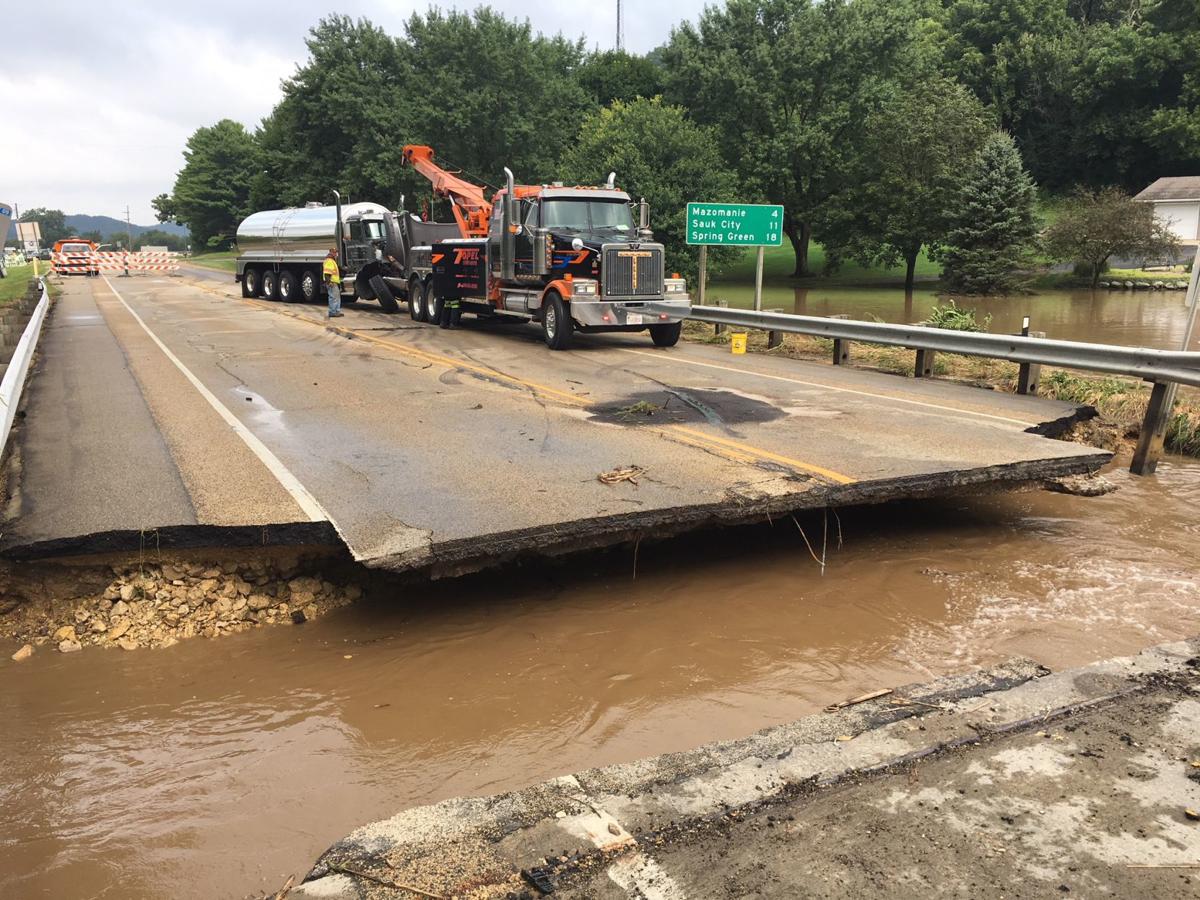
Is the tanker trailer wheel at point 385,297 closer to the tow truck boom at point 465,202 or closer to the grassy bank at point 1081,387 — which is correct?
the tow truck boom at point 465,202

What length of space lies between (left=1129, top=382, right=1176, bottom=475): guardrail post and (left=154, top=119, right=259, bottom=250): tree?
310 feet

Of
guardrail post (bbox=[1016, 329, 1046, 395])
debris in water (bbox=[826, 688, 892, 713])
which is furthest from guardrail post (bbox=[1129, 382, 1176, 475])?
debris in water (bbox=[826, 688, 892, 713])

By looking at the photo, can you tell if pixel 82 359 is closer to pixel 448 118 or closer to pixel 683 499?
pixel 683 499

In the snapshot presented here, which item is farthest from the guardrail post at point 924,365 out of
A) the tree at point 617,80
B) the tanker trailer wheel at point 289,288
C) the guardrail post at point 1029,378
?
the tree at point 617,80

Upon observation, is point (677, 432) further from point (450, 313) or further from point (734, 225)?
point (450, 313)

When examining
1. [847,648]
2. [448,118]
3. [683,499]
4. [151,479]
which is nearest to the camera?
[847,648]

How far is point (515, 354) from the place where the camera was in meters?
15.0

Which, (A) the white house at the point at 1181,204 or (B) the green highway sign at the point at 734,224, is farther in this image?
(A) the white house at the point at 1181,204

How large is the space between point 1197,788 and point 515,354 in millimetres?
12740

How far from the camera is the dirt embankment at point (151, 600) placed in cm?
509

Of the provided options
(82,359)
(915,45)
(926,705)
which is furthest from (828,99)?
(926,705)

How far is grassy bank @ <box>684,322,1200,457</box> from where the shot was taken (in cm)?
946

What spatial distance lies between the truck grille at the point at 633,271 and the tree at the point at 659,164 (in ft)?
50.9

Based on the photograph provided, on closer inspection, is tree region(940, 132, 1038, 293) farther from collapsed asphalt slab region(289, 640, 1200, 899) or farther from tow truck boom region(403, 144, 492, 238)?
collapsed asphalt slab region(289, 640, 1200, 899)
